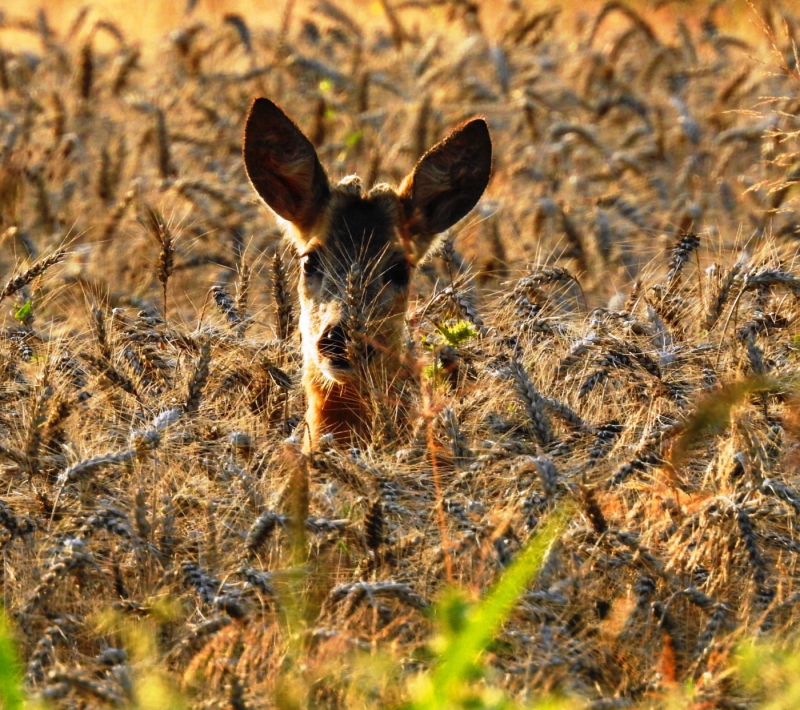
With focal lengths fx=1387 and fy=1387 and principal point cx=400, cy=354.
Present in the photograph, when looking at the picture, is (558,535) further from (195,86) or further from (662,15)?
(662,15)

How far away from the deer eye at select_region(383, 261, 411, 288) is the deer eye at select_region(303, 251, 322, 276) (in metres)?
0.38

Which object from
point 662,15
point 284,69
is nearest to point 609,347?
point 284,69

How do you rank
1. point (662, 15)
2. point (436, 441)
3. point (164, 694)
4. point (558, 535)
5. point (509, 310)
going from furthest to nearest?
1. point (662, 15)
2. point (509, 310)
3. point (436, 441)
4. point (558, 535)
5. point (164, 694)

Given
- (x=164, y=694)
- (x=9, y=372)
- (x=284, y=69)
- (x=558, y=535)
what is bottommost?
(x=558, y=535)

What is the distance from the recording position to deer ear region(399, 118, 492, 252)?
7.52 metres

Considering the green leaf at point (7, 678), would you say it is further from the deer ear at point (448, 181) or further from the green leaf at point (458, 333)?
the deer ear at point (448, 181)

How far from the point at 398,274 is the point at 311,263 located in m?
0.48

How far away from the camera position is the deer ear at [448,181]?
7.52 metres

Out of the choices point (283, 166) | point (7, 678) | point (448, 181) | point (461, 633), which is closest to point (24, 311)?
point (283, 166)

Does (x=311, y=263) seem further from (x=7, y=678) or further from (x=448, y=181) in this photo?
(x=7, y=678)

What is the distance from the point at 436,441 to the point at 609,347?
0.92m

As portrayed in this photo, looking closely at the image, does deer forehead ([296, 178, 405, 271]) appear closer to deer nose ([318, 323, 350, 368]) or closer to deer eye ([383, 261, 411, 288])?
deer eye ([383, 261, 411, 288])

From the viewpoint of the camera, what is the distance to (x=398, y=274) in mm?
7516

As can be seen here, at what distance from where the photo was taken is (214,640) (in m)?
3.97
